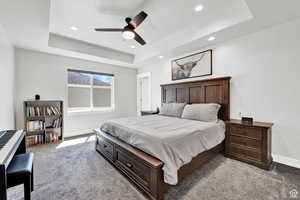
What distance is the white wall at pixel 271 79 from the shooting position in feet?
7.50

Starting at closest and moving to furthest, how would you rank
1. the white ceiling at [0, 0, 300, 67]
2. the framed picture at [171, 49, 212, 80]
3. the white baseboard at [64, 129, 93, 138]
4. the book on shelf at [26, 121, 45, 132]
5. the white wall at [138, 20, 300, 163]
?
1. the white ceiling at [0, 0, 300, 67]
2. the white wall at [138, 20, 300, 163]
3. the book on shelf at [26, 121, 45, 132]
4. the framed picture at [171, 49, 212, 80]
5. the white baseboard at [64, 129, 93, 138]

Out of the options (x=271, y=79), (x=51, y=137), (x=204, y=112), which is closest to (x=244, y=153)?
(x=204, y=112)

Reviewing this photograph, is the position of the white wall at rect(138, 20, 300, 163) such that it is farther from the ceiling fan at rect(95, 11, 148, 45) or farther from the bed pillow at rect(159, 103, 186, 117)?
the ceiling fan at rect(95, 11, 148, 45)

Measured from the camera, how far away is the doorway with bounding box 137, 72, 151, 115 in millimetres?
5298

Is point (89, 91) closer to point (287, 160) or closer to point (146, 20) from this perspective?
point (146, 20)

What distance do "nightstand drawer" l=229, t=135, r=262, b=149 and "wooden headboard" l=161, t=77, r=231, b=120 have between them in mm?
562

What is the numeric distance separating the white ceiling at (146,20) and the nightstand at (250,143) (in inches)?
74.6

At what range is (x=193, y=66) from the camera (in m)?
3.72

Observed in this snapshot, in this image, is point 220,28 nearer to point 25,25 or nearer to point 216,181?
point 216,181

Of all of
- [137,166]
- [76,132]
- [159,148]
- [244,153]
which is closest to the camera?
[159,148]

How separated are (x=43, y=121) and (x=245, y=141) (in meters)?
4.83

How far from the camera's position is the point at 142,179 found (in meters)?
1.68

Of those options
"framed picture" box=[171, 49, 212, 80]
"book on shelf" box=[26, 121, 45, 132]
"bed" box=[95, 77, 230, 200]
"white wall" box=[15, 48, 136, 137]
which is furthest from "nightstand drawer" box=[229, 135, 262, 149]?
"book on shelf" box=[26, 121, 45, 132]

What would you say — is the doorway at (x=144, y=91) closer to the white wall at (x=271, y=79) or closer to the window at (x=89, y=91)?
the window at (x=89, y=91)
